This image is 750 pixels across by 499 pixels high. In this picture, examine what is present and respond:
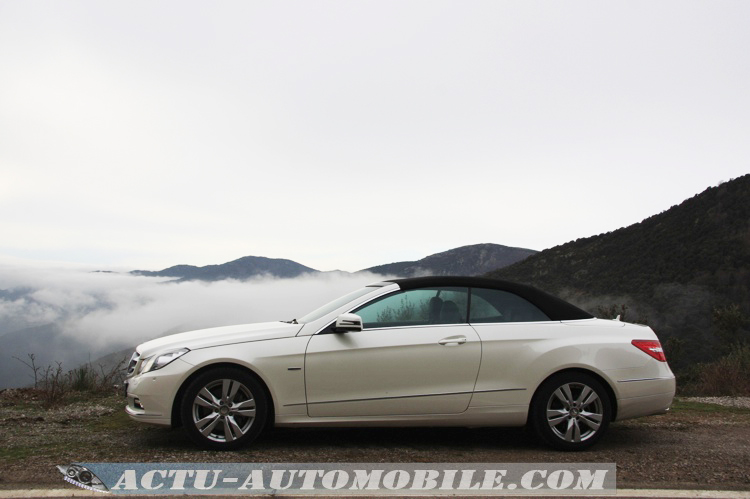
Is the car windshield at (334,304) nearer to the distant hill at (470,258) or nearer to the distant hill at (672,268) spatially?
the distant hill at (672,268)

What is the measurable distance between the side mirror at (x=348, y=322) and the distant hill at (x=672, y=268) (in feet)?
171

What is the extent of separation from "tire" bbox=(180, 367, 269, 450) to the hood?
271 millimetres

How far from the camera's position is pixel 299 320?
20.9 ft

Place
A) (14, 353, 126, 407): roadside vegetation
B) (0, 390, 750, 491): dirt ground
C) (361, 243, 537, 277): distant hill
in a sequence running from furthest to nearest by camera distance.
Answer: (361, 243, 537, 277): distant hill → (14, 353, 126, 407): roadside vegetation → (0, 390, 750, 491): dirt ground

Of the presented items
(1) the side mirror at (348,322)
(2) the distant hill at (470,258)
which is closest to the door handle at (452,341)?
(1) the side mirror at (348,322)

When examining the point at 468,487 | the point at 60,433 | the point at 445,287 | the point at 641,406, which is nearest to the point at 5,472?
the point at 60,433

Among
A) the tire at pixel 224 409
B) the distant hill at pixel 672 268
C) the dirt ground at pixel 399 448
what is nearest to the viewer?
the dirt ground at pixel 399 448

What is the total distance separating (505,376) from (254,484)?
7.89 feet

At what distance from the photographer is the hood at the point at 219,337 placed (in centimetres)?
569

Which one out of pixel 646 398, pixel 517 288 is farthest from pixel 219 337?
pixel 646 398

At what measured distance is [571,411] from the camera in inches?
231

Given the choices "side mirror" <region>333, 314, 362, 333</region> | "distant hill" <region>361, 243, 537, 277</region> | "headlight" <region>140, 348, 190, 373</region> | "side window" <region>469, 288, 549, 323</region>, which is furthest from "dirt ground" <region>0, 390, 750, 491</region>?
"distant hill" <region>361, 243, 537, 277</region>

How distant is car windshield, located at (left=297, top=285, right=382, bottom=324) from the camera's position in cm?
617

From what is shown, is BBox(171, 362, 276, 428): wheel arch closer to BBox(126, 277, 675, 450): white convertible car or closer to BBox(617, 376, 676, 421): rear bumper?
BBox(126, 277, 675, 450): white convertible car
